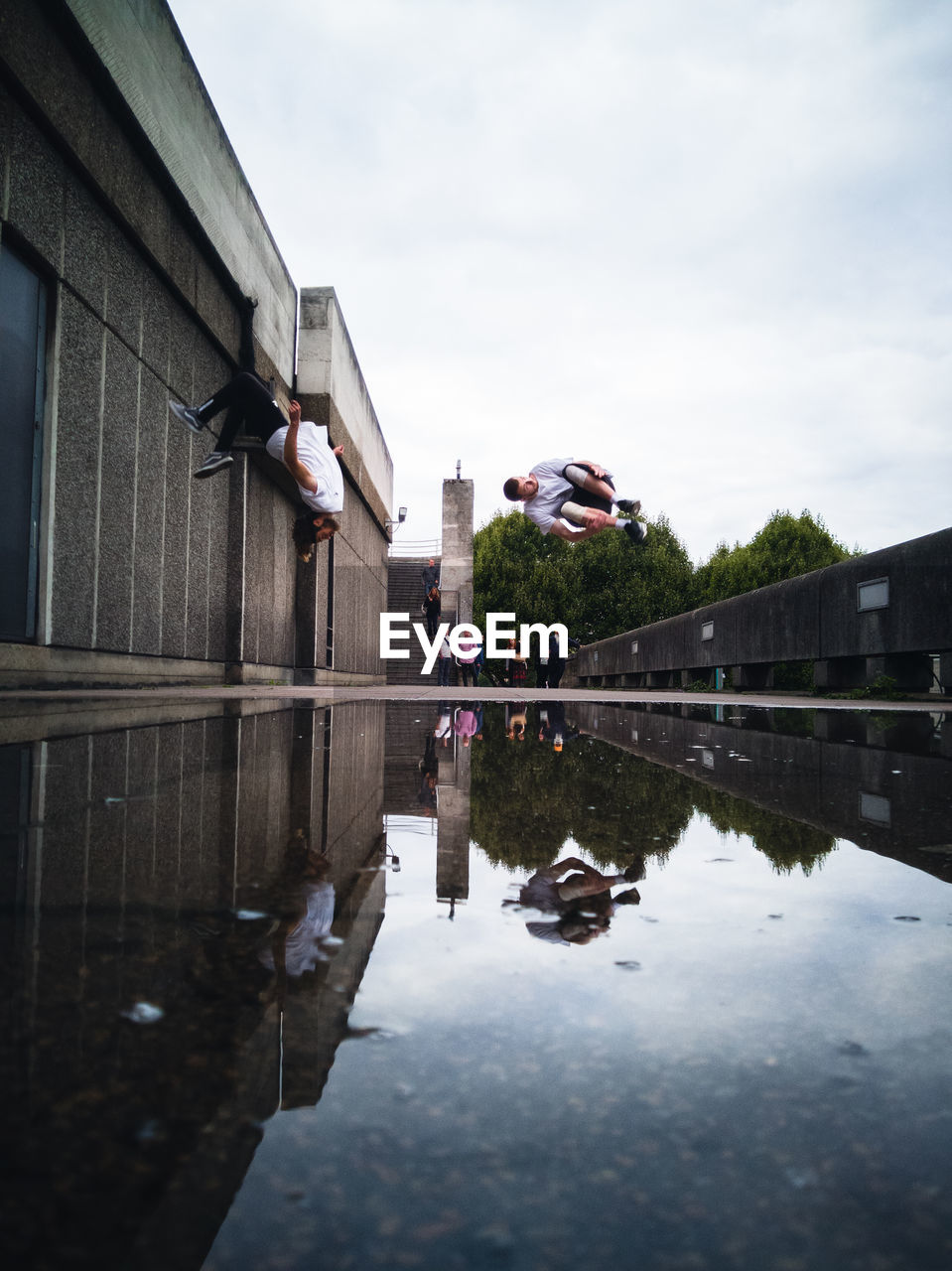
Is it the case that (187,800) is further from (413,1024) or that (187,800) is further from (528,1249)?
(528,1249)

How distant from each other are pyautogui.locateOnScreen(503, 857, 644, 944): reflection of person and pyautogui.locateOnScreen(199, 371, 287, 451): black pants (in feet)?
21.6

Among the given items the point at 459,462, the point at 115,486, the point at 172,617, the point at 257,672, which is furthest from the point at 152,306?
the point at 459,462

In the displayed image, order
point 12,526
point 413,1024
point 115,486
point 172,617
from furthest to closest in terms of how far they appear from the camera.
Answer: point 172,617 → point 115,486 → point 12,526 → point 413,1024

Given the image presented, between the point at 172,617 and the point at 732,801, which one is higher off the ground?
the point at 172,617

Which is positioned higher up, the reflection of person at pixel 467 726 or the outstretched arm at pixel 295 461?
the outstretched arm at pixel 295 461

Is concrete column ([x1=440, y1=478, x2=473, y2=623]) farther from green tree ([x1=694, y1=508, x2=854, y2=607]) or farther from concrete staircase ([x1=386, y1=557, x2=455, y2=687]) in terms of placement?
green tree ([x1=694, y1=508, x2=854, y2=607])

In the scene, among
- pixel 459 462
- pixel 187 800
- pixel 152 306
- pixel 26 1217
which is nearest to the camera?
pixel 26 1217

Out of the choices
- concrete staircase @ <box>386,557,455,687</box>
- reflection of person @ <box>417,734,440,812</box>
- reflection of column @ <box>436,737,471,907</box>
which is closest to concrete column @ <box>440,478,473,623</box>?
concrete staircase @ <box>386,557,455,687</box>

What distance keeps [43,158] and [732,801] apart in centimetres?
542

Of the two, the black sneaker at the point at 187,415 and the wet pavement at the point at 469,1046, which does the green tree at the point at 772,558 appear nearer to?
the black sneaker at the point at 187,415

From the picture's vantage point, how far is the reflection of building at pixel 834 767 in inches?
60.1

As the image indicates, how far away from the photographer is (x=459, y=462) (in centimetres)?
3600

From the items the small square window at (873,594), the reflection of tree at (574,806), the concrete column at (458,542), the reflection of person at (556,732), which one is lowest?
the reflection of tree at (574,806)

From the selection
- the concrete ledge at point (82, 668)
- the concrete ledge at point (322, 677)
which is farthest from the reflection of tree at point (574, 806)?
the concrete ledge at point (322, 677)
